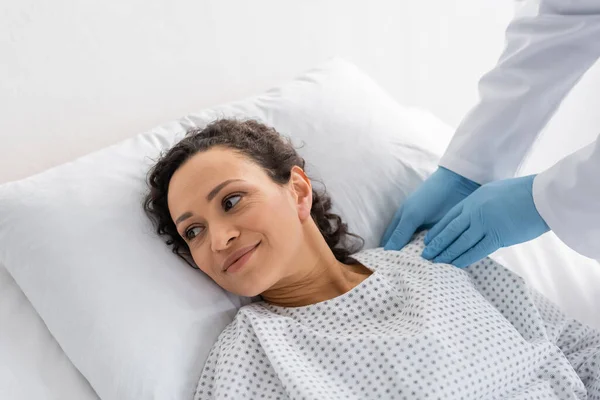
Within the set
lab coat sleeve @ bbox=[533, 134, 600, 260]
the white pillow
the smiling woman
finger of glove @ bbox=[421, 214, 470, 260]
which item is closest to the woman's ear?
the smiling woman

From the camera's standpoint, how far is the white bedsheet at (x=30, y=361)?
1261 millimetres

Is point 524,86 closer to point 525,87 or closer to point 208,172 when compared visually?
point 525,87

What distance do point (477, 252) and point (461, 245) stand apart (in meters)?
0.03

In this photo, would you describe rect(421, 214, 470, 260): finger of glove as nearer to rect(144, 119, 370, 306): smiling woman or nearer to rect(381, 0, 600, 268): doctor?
rect(381, 0, 600, 268): doctor

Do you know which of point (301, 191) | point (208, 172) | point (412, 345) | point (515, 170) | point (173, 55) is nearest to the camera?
point (412, 345)

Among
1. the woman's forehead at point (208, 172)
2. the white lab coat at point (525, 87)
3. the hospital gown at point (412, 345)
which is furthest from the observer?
the white lab coat at point (525, 87)

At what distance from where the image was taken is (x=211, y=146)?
4.54 feet

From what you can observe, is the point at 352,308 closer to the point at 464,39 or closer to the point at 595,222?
the point at 595,222

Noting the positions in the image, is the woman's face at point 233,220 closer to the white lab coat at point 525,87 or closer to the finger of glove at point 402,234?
the finger of glove at point 402,234

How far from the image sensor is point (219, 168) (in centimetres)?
133

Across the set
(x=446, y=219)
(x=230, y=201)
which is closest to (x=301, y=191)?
(x=230, y=201)

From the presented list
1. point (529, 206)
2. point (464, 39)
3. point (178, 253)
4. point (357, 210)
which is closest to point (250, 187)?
point (178, 253)

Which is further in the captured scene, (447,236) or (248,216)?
(447,236)

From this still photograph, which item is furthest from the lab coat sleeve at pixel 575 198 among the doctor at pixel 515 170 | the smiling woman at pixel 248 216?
the smiling woman at pixel 248 216
